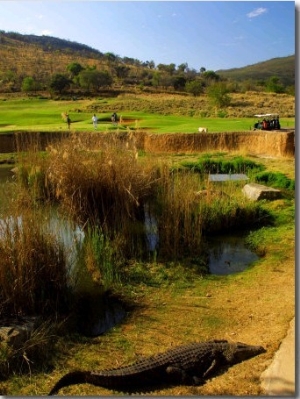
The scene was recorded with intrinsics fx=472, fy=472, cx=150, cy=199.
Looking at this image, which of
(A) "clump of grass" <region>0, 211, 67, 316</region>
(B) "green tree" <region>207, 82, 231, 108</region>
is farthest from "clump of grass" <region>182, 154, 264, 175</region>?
(B) "green tree" <region>207, 82, 231, 108</region>

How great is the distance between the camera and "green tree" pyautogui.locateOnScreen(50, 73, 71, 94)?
30.2m

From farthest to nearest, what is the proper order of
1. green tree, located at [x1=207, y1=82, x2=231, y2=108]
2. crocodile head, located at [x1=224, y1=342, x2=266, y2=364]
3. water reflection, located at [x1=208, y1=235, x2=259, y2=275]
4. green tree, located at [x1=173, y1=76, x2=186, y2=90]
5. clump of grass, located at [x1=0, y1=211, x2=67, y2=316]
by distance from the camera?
1. green tree, located at [x1=173, y1=76, x2=186, y2=90]
2. green tree, located at [x1=207, y1=82, x2=231, y2=108]
3. water reflection, located at [x1=208, y1=235, x2=259, y2=275]
4. clump of grass, located at [x1=0, y1=211, x2=67, y2=316]
5. crocodile head, located at [x1=224, y1=342, x2=266, y2=364]

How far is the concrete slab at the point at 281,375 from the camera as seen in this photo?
2750 millimetres

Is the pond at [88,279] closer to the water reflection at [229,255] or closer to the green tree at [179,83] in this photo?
the water reflection at [229,255]

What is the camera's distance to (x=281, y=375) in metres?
2.84

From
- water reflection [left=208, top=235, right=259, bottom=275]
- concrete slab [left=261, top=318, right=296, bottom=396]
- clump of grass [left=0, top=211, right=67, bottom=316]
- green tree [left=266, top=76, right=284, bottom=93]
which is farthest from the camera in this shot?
green tree [left=266, top=76, right=284, bottom=93]

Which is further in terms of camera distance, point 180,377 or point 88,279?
point 88,279

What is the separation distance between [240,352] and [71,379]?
117 cm

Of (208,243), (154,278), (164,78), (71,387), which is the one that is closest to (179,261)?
(154,278)

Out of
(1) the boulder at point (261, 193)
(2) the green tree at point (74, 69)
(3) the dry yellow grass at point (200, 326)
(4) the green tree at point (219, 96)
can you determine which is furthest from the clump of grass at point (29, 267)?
(2) the green tree at point (74, 69)

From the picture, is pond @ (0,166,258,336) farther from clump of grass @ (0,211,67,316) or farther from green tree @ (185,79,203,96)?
green tree @ (185,79,203,96)

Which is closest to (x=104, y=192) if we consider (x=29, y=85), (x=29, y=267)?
(x=29, y=267)

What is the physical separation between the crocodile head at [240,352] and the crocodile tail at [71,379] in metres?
0.98

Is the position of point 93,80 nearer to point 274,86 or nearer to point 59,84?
point 59,84
